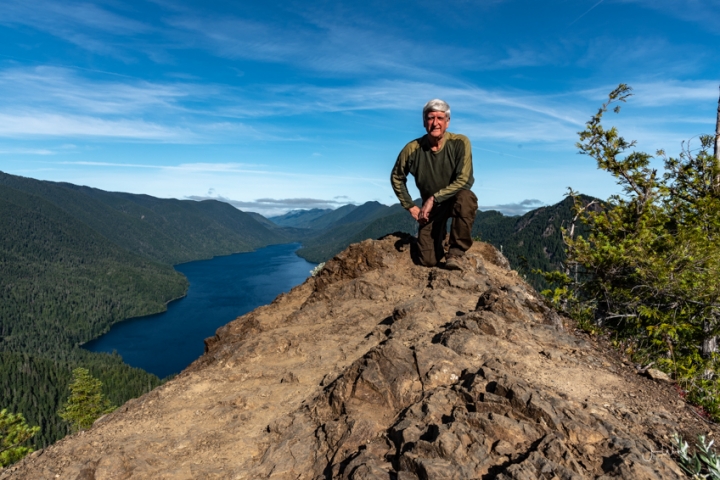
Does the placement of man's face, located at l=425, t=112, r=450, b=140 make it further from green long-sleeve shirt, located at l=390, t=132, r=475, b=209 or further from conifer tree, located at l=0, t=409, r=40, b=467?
conifer tree, located at l=0, t=409, r=40, b=467

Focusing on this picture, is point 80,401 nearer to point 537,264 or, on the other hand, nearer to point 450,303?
point 450,303

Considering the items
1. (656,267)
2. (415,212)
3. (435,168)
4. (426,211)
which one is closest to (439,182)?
(435,168)

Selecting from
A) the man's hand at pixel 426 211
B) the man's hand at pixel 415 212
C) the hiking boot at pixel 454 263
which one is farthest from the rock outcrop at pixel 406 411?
the man's hand at pixel 415 212

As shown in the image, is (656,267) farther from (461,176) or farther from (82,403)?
(82,403)

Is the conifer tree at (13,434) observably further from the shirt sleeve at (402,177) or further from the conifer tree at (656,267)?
the conifer tree at (656,267)

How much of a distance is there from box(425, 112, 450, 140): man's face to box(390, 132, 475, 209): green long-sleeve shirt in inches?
22.8

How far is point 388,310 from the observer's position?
9172mm

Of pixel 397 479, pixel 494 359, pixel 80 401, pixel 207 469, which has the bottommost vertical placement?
pixel 80 401

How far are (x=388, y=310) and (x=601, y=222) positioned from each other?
782 centimetres

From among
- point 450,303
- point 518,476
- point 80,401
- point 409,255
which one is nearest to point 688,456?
point 518,476

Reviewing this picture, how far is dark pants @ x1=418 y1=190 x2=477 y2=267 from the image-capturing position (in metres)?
10.2

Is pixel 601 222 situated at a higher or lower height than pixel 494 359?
higher

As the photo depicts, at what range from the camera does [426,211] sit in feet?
33.8

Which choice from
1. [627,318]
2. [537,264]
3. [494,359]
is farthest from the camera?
→ [537,264]
